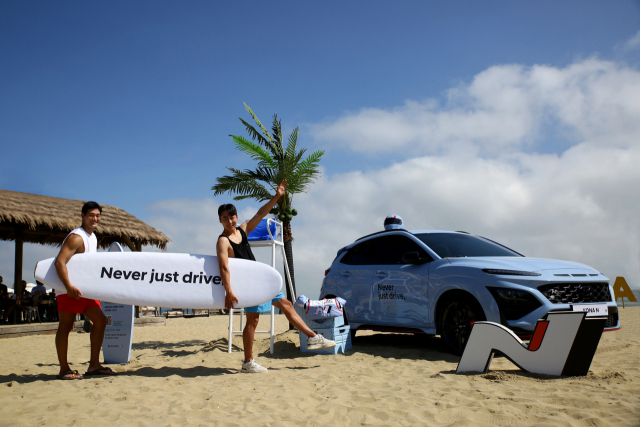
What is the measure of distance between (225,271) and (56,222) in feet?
38.1

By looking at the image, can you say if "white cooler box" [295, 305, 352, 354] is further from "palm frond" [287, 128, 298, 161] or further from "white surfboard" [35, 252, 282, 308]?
→ "palm frond" [287, 128, 298, 161]

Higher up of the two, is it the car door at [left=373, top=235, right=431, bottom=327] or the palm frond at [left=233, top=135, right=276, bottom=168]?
the palm frond at [left=233, top=135, right=276, bottom=168]

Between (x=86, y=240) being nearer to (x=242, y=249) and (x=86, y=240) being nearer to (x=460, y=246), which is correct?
(x=242, y=249)

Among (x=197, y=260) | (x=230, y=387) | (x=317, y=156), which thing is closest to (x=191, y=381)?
(x=230, y=387)

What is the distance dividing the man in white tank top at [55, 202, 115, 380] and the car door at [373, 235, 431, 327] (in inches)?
145

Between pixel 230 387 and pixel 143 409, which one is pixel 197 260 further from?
pixel 143 409

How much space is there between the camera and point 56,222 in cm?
1372

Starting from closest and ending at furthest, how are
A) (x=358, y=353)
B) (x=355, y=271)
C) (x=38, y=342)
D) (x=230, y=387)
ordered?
(x=230, y=387)
(x=358, y=353)
(x=355, y=271)
(x=38, y=342)

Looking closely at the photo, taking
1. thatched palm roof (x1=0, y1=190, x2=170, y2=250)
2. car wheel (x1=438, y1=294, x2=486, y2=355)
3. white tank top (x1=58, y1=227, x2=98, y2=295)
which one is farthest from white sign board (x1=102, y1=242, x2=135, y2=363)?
thatched palm roof (x1=0, y1=190, x2=170, y2=250)

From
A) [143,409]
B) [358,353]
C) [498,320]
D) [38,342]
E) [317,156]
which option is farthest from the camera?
[317,156]

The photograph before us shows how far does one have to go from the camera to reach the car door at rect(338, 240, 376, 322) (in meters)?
6.56

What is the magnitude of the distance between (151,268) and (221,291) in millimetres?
883

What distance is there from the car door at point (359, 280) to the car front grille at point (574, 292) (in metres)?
2.50

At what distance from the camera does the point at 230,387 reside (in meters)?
4.10
